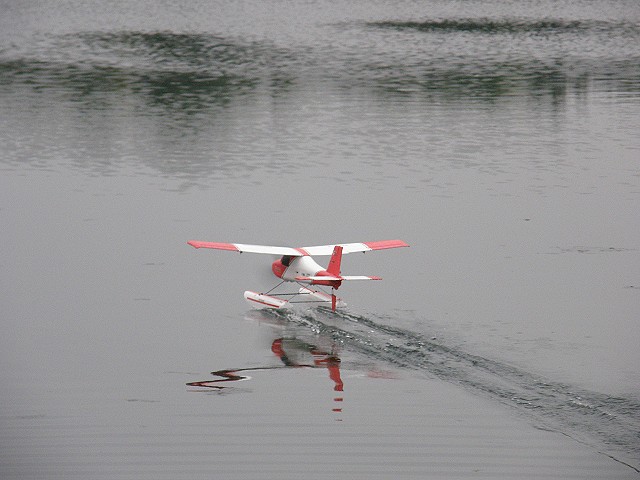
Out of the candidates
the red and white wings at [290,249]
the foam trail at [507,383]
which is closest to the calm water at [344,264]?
the foam trail at [507,383]

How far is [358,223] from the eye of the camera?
1638 inches

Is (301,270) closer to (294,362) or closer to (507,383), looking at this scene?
(294,362)

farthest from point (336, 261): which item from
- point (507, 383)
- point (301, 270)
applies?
point (507, 383)

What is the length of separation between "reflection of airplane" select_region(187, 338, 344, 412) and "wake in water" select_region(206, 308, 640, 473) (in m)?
0.08

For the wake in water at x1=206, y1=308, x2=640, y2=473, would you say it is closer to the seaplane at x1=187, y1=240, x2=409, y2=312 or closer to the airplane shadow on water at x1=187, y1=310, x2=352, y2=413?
the airplane shadow on water at x1=187, y1=310, x2=352, y2=413

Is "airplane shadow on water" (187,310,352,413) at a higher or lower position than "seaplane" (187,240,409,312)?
lower

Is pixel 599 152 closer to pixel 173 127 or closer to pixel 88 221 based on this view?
pixel 173 127

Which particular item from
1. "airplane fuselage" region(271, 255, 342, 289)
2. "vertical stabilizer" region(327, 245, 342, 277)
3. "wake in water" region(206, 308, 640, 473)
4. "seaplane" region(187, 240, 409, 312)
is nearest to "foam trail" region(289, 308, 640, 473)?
"wake in water" region(206, 308, 640, 473)

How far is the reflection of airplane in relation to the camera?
26.8m

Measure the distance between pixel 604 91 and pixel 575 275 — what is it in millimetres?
35948

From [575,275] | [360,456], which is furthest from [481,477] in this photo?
[575,275]

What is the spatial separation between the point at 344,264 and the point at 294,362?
947cm

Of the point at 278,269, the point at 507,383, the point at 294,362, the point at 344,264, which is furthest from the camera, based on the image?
the point at 344,264

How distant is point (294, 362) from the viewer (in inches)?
1104
